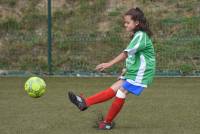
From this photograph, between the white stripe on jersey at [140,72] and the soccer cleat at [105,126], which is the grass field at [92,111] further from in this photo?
the white stripe on jersey at [140,72]

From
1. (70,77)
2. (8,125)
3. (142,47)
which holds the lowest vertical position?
(70,77)

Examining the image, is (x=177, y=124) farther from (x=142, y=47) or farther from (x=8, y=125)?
(x=8, y=125)

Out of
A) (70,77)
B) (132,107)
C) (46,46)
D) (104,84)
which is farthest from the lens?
(46,46)

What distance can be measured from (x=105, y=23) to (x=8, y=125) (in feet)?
27.3

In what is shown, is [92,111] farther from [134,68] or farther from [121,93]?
[134,68]

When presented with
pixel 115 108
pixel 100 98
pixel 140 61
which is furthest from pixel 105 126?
pixel 140 61

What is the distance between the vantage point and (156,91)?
38.3 ft

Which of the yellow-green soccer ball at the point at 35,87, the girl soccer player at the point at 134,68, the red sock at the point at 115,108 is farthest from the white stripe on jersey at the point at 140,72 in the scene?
the yellow-green soccer ball at the point at 35,87

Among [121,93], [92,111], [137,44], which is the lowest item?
[92,111]

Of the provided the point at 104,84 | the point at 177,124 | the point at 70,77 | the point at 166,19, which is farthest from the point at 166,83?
the point at 177,124

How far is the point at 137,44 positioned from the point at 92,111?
189 centimetres

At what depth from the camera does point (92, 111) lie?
9211 mm

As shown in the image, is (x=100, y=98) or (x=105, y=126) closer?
(x=105, y=126)

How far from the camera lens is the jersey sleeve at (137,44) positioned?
24.9 ft
